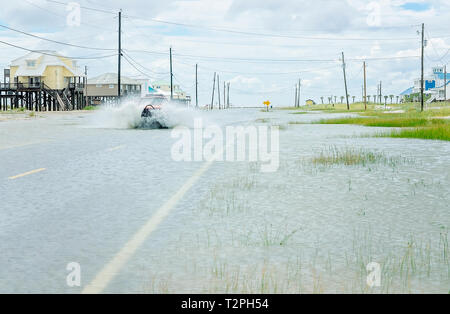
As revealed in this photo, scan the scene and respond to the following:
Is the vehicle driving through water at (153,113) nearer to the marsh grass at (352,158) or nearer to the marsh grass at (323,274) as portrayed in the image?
the marsh grass at (352,158)

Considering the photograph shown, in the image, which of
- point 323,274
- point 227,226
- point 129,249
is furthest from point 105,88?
point 323,274

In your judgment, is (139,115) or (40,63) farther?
(40,63)

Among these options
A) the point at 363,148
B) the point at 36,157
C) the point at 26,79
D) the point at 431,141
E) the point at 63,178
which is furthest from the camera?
the point at 26,79

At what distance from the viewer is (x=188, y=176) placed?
43.3 ft

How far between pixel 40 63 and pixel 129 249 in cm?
9731

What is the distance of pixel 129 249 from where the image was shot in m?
6.68

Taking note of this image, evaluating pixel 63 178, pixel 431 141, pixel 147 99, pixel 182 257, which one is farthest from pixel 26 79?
pixel 182 257

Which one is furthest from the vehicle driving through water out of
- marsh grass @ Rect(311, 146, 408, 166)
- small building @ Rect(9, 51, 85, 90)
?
small building @ Rect(9, 51, 85, 90)

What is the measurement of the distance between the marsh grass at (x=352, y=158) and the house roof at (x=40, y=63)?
278 feet

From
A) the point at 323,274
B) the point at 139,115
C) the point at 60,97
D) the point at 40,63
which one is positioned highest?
the point at 40,63

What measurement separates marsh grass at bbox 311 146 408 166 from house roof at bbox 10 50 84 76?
84864mm

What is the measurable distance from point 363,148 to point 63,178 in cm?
1071

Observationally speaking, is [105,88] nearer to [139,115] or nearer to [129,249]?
[139,115]
